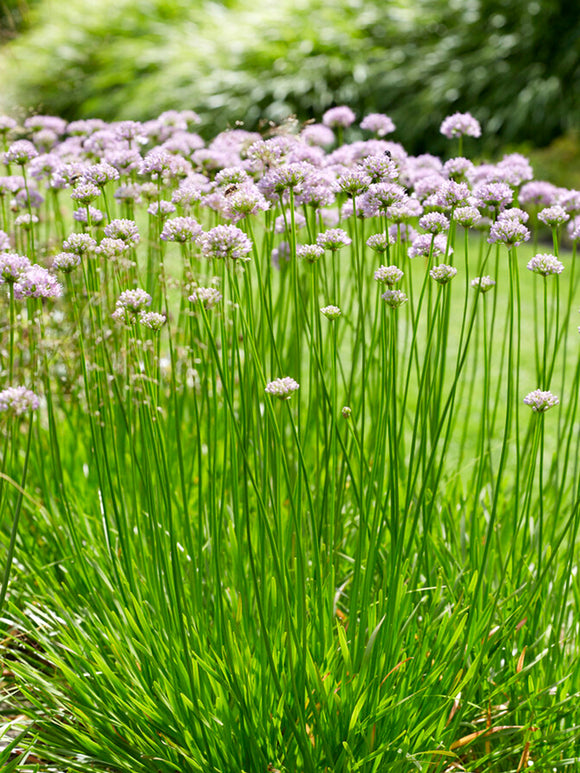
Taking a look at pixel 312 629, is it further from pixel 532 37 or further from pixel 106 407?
pixel 532 37

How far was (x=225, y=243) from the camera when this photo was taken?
5.14 ft

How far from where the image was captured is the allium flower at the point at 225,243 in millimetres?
1551

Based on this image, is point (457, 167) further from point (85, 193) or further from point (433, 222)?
point (85, 193)

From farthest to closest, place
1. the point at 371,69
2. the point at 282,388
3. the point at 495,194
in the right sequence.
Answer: the point at 371,69, the point at 495,194, the point at 282,388

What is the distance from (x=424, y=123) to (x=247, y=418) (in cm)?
918

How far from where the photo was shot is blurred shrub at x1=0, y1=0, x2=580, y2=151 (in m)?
10.4

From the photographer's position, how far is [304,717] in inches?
67.6

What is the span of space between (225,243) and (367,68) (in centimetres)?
1016

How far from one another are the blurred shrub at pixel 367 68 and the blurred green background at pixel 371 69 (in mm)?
17

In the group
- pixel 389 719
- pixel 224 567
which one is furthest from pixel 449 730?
pixel 224 567

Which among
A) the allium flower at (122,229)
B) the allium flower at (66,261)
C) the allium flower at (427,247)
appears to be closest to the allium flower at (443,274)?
the allium flower at (427,247)

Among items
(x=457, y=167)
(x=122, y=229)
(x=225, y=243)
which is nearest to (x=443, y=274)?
(x=225, y=243)

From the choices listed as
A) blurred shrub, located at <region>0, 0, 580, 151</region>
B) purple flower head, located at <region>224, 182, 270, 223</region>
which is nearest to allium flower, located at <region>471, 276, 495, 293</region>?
purple flower head, located at <region>224, 182, 270, 223</region>

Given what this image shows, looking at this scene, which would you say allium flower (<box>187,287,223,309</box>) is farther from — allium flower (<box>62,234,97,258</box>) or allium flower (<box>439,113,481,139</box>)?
allium flower (<box>439,113,481,139</box>)
